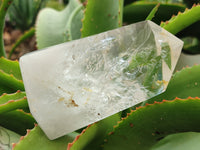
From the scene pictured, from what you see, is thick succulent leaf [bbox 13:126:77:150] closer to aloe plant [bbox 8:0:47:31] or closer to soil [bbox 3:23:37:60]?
soil [bbox 3:23:37:60]

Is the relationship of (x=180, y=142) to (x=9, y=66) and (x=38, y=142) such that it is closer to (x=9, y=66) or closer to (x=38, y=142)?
(x=38, y=142)

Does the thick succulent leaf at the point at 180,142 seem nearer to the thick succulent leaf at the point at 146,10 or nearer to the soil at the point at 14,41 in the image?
the thick succulent leaf at the point at 146,10

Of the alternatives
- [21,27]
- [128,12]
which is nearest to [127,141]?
[128,12]

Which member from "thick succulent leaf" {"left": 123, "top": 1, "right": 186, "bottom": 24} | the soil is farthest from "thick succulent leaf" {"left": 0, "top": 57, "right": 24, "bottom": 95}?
the soil

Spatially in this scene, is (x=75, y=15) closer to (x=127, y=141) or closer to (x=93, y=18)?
(x=93, y=18)

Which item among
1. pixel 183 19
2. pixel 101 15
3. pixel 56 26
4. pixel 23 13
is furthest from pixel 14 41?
pixel 183 19
